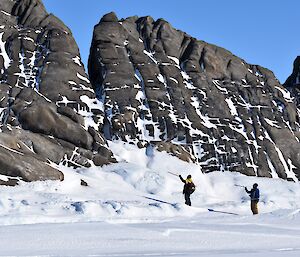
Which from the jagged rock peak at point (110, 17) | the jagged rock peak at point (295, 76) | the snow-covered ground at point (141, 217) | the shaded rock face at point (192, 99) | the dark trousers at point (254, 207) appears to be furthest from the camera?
the jagged rock peak at point (295, 76)

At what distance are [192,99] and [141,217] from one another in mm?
35854

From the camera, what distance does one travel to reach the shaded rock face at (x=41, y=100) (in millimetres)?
31703

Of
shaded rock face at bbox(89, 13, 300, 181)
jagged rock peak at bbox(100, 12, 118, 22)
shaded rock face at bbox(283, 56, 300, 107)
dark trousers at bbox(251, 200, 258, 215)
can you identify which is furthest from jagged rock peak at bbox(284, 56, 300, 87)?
dark trousers at bbox(251, 200, 258, 215)

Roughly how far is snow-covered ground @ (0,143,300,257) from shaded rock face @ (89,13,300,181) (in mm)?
4270

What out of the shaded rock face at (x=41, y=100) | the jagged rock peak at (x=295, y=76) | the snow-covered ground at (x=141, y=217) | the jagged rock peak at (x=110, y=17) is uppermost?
the jagged rock peak at (x=110, y=17)

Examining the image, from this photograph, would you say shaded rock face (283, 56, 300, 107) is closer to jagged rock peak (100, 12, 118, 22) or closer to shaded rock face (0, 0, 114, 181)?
jagged rock peak (100, 12, 118, 22)

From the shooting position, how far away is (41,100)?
40.7 metres

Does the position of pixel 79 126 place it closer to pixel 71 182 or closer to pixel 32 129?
pixel 32 129

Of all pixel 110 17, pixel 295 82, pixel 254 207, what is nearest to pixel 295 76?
pixel 295 82

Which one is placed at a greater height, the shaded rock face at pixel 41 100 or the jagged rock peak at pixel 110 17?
the jagged rock peak at pixel 110 17

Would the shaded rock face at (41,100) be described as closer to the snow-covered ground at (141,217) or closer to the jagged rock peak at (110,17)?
the snow-covered ground at (141,217)

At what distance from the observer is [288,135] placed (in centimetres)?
5100

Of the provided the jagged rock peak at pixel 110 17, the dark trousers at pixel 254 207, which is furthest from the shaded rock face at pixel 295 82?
the dark trousers at pixel 254 207

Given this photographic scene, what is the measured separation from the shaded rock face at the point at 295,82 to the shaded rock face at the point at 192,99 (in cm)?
181
